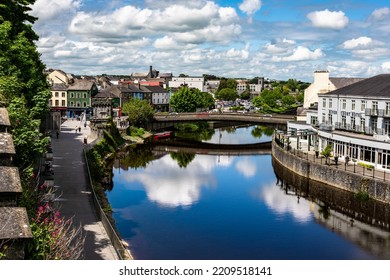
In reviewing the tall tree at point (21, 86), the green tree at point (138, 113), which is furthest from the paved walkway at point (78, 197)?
the green tree at point (138, 113)

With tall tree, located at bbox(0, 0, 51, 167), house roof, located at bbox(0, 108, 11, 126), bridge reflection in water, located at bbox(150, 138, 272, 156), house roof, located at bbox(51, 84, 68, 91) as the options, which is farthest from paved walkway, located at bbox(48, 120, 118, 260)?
house roof, located at bbox(51, 84, 68, 91)

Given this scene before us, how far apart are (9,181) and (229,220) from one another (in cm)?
2529

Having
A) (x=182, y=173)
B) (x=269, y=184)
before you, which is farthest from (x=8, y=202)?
(x=182, y=173)

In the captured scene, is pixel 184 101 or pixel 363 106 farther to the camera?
pixel 184 101

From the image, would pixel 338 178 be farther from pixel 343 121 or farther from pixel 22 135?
pixel 22 135

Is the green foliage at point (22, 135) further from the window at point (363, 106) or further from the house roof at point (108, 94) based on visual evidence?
the house roof at point (108, 94)

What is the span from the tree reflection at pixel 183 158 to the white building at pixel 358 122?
56.8 ft

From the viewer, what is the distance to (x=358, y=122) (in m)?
58.5

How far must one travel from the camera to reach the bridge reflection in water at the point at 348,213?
34.7 metres

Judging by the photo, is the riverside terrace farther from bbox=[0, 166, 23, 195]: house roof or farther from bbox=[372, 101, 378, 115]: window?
bbox=[0, 166, 23, 195]: house roof

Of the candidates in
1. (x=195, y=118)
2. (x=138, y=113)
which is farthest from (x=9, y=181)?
(x=195, y=118)

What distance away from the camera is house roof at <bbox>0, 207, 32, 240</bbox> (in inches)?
549

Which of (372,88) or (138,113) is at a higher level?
(372,88)

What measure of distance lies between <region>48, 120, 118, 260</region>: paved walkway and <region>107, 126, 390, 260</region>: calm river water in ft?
10.5
